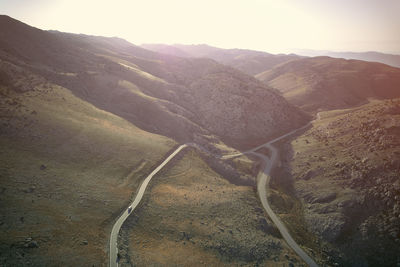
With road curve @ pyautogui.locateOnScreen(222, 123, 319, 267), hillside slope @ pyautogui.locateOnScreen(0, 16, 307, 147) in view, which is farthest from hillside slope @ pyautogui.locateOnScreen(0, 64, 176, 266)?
road curve @ pyautogui.locateOnScreen(222, 123, 319, 267)

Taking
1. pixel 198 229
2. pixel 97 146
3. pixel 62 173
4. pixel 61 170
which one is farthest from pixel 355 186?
pixel 61 170

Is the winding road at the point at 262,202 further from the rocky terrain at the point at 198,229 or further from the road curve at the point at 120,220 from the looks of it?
the rocky terrain at the point at 198,229

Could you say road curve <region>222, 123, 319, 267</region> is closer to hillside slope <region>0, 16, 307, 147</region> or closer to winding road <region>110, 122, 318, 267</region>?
winding road <region>110, 122, 318, 267</region>

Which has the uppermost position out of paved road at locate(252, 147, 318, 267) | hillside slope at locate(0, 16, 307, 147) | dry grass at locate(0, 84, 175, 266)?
hillside slope at locate(0, 16, 307, 147)

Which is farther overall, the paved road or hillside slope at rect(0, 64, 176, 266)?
the paved road

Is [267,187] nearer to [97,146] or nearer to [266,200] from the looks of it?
[266,200]

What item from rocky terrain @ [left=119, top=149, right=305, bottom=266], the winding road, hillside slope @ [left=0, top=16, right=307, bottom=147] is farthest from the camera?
hillside slope @ [left=0, top=16, right=307, bottom=147]

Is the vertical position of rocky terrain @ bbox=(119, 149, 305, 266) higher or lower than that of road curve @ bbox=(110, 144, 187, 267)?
lower

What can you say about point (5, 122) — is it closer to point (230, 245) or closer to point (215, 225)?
point (215, 225)

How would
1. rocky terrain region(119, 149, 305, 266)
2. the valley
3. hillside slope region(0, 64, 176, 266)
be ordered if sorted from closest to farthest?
1. hillside slope region(0, 64, 176, 266)
2. the valley
3. rocky terrain region(119, 149, 305, 266)
